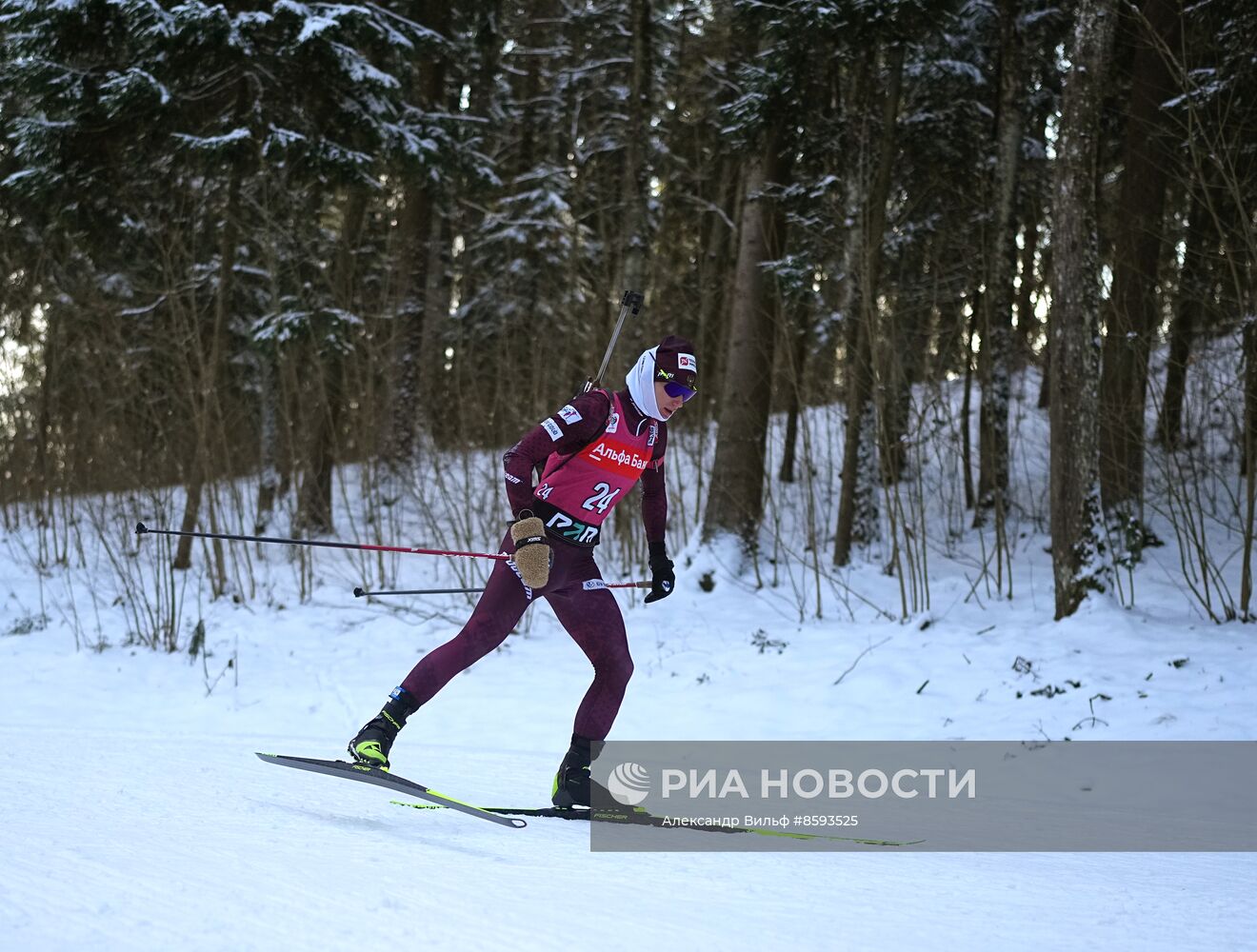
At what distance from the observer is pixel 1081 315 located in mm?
8172

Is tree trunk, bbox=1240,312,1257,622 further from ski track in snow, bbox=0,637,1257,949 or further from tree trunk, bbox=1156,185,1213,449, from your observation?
ski track in snow, bbox=0,637,1257,949

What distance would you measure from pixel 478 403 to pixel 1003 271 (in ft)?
23.4

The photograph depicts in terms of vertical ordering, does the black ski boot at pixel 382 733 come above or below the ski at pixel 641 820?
above

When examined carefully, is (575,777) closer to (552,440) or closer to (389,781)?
(389,781)

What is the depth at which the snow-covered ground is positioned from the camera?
8.91ft

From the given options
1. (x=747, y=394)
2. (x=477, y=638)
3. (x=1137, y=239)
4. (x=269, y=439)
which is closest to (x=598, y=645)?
(x=477, y=638)

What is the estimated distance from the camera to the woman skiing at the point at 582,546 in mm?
4336

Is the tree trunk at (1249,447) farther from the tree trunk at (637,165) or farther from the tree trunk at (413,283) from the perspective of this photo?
the tree trunk at (413,283)

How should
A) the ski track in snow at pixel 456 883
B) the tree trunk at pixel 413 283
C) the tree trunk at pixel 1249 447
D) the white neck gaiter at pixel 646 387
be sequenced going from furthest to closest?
the tree trunk at pixel 413 283
the tree trunk at pixel 1249 447
the white neck gaiter at pixel 646 387
the ski track in snow at pixel 456 883

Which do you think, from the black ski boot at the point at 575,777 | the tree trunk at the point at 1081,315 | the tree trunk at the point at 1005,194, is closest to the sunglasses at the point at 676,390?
the black ski boot at the point at 575,777

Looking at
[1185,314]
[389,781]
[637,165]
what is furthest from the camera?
[1185,314]

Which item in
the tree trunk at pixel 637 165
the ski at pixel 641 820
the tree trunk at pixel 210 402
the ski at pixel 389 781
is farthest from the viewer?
the tree trunk at pixel 637 165

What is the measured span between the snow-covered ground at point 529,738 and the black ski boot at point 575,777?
29 cm

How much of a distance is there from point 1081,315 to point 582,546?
5501 millimetres
